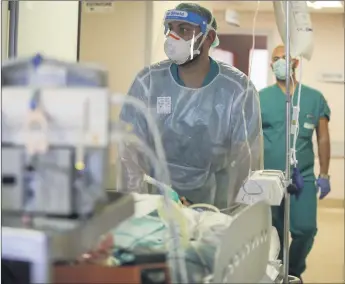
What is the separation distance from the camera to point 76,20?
3.14 ft

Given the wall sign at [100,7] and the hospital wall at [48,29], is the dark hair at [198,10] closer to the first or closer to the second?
Answer: the wall sign at [100,7]

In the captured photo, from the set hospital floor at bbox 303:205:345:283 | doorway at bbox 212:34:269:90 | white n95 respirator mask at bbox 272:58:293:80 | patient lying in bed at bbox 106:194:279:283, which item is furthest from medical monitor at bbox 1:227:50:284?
hospital floor at bbox 303:205:345:283

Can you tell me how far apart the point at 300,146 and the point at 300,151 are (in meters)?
0.02

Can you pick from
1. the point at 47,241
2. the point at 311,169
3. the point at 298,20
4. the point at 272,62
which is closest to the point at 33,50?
the point at 47,241

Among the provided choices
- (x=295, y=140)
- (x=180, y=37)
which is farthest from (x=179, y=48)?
(x=295, y=140)

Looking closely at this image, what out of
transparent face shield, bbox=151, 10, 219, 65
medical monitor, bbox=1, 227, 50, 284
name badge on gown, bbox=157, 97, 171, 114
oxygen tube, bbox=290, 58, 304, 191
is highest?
transparent face shield, bbox=151, 10, 219, 65

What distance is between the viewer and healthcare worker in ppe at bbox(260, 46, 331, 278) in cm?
157

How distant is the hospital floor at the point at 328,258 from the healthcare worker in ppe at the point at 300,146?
494 mm

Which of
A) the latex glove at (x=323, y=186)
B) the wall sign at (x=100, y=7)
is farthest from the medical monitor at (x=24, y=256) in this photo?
the latex glove at (x=323, y=186)

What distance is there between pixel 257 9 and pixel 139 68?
32 centimetres

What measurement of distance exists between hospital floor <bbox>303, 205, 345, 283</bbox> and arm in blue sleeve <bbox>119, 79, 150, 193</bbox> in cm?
160

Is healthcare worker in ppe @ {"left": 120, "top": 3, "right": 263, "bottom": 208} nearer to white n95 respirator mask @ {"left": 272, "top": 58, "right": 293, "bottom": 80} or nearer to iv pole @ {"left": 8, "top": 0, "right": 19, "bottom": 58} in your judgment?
white n95 respirator mask @ {"left": 272, "top": 58, "right": 293, "bottom": 80}

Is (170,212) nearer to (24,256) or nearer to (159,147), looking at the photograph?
(159,147)

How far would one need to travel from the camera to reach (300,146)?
1724mm
